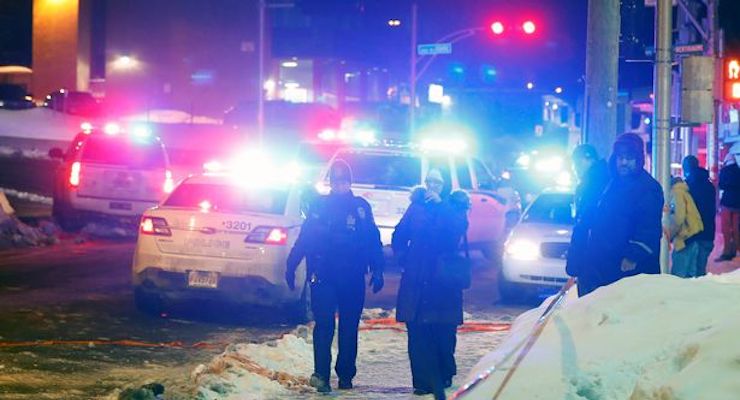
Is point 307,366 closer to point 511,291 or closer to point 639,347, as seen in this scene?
point 639,347

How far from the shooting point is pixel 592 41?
11.2m

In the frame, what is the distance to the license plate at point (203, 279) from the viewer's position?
37.3 ft

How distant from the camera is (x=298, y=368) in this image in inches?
360

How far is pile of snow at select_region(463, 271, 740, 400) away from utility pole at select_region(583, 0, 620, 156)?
3991mm

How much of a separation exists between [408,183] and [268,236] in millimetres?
5530

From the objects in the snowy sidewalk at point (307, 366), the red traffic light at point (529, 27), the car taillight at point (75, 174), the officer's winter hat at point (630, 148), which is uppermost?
the red traffic light at point (529, 27)

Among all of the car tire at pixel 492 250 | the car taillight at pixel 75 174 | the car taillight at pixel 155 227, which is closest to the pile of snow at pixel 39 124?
the car taillight at pixel 75 174

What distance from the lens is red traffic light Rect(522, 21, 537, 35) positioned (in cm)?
2233

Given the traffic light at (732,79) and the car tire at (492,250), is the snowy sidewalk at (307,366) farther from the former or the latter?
the traffic light at (732,79)

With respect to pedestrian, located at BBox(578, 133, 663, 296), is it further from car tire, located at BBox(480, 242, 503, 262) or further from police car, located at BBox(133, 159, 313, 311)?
car tire, located at BBox(480, 242, 503, 262)

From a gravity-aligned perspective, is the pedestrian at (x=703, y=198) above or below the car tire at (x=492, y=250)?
above

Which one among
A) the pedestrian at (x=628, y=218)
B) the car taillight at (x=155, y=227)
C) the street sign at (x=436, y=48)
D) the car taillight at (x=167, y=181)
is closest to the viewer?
the pedestrian at (x=628, y=218)

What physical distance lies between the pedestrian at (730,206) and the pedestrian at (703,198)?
16.7 feet

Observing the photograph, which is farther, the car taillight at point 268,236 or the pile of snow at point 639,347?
the car taillight at point 268,236
